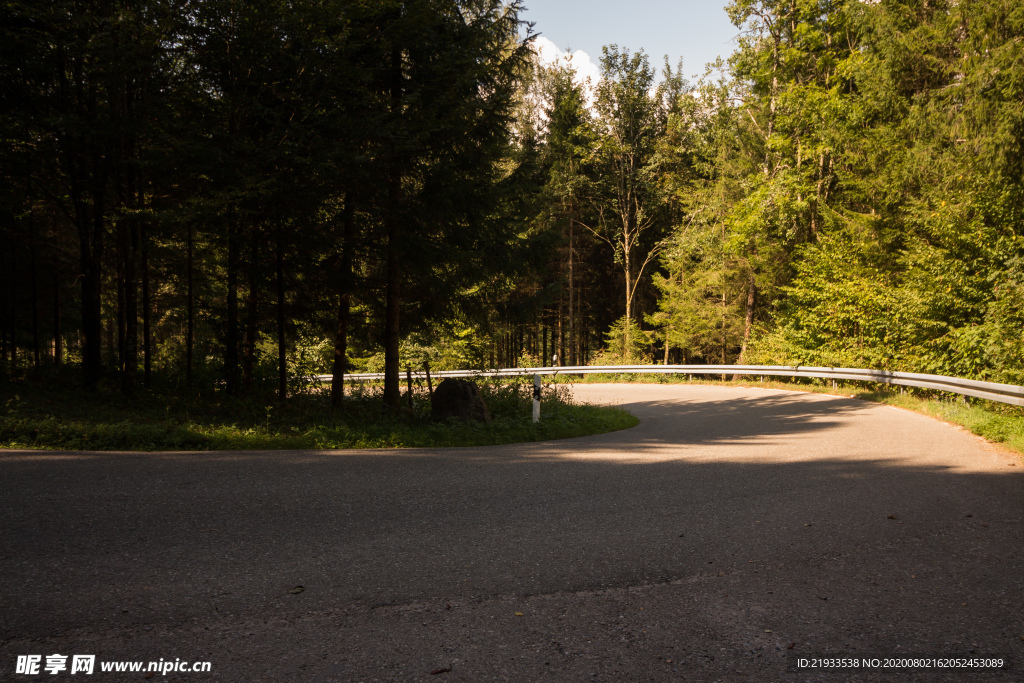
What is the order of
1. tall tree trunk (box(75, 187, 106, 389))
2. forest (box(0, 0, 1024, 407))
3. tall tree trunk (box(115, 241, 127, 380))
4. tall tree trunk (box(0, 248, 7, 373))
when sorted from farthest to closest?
tall tree trunk (box(0, 248, 7, 373))
tall tree trunk (box(115, 241, 127, 380))
tall tree trunk (box(75, 187, 106, 389))
forest (box(0, 0, 1024, 407))

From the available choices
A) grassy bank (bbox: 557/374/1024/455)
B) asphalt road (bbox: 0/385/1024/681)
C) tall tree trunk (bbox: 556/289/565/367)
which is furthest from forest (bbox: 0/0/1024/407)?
tall tree trunk (bbox: 556/289/565/367)

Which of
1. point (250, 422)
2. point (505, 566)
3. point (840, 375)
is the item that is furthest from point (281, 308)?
point (840, 375)

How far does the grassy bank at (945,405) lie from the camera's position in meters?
8.71

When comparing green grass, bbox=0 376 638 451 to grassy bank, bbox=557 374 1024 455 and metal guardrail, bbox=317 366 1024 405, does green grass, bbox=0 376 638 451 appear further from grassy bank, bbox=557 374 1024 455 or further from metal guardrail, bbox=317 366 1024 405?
grassy bank, bbox=557 374 1024 455

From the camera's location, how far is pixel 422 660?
2834mm

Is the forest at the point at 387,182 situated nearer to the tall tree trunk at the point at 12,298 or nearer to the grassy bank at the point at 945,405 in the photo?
the tall tree trunk at the point at 12,298

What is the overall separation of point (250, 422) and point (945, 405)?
14.3 meters

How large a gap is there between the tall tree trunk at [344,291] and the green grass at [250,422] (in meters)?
0.69

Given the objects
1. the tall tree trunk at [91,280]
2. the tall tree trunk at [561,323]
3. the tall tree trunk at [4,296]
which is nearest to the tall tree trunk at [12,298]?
the tall tree trunk at [4,296]

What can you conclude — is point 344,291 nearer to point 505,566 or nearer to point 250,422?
point 250,422

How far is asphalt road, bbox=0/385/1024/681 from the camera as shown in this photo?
115 inches

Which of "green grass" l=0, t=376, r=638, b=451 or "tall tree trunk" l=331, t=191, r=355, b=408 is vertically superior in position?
"tall tree trunk" l=331, t=191, r=355, b=408

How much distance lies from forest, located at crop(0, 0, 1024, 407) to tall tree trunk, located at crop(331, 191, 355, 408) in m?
0.07

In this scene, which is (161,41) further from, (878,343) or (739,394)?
(878,343)
